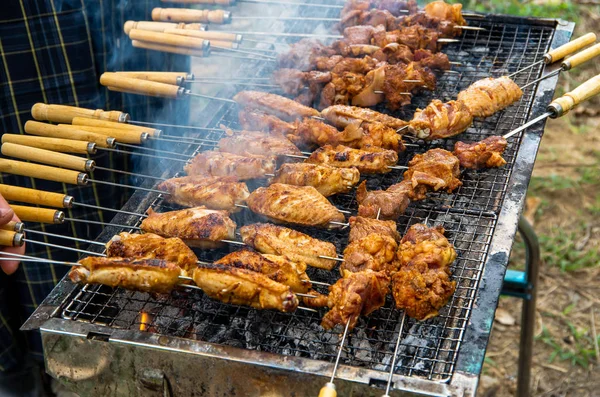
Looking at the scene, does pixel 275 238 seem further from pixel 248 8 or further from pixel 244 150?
pixel 248 8

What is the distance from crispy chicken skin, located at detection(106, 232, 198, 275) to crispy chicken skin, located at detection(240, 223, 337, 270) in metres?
0.34

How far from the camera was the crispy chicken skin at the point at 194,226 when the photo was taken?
3494 millimetres

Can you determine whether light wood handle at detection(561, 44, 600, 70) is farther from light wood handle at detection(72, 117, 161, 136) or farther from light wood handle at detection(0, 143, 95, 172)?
light wood handle at detection(0, 143, 95, 172)

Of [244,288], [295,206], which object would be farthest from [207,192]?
[244,288]

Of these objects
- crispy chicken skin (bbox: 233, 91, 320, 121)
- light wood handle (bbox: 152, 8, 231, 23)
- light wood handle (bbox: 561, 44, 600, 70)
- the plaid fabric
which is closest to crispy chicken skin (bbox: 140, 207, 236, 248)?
crispy chicken skin (bbox: 233, 91, 320, 121)

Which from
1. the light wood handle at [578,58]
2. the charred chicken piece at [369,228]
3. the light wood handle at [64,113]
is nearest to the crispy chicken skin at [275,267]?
the charred chicken piece at [369,228]

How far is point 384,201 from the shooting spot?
3678 millimetres

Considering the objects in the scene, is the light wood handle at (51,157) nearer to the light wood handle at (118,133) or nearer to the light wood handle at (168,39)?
the light wood handle at (118,133)

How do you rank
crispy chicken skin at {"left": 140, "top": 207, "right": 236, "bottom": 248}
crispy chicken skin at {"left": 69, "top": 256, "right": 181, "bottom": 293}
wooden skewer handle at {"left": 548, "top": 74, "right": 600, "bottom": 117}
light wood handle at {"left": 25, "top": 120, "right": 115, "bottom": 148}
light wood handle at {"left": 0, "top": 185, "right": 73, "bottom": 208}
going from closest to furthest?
crispy chicken skin at {"left": 69, "top": 256, "right": 181, "bottom": 293}
crispy chicken skin at {"left": 140, "top": 207, "right": 236, "bottom": 248}
light wood handle at {"left": 0, "top": 185, "right": 73, "bottom": 208}
light wood handle at {"left": 25, "top": 120, "right": 115, "bottom": 148}
wooden skewer handle at {"left": 548, "top": 74, "right": 600, "bottom": 117}

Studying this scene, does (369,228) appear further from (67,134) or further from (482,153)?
(67,134)

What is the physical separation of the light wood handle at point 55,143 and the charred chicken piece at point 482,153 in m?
2.25

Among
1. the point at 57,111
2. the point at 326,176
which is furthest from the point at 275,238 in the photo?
the point at 57,111

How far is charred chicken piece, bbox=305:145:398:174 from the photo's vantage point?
4.06 metres

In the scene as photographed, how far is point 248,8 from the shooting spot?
268 inches
